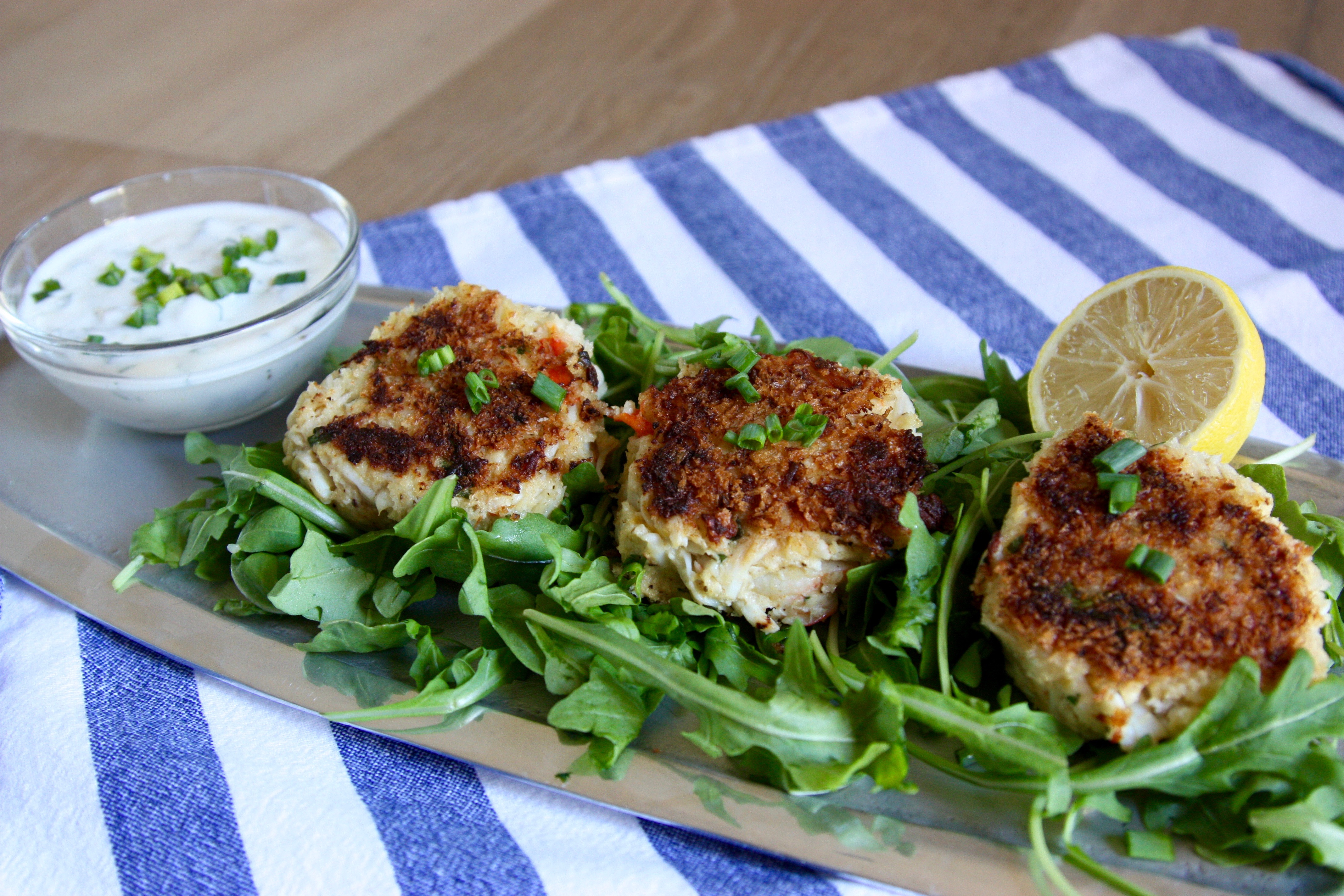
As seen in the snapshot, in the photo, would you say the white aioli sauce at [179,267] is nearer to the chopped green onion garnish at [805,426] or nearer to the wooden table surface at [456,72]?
the wooden table surface at [456,72]

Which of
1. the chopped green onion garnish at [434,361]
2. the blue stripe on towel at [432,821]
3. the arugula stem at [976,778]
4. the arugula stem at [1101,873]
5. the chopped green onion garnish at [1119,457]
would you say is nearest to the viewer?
the arugula stem at [1101,873]

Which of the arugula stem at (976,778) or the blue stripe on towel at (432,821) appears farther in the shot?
the blue stripe on towel at (432,821)

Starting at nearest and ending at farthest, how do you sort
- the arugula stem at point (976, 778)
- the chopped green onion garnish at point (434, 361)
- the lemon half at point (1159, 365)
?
the arugula stem at point (976, 778) → the lemon half at point (1159, 365) → the chopped green onion garnish at point (434, 361)

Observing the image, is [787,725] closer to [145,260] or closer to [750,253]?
[750,253]

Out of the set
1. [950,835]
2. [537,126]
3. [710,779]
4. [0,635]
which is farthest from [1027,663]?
[537,126]

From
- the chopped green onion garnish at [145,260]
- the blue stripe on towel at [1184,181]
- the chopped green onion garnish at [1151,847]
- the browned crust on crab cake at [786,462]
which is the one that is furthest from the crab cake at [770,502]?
the blue stripe on towel at [1184,181]

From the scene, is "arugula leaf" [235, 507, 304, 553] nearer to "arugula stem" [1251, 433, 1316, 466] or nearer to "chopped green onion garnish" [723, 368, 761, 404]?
"chopped green onion garnish" [723, 368, 761, 404]

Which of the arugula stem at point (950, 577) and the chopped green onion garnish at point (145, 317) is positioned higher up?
the arugula stem at point (950, 577)

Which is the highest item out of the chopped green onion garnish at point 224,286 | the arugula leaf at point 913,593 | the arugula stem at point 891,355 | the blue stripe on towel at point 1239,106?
the blue stripe on towel at point 1239,106
